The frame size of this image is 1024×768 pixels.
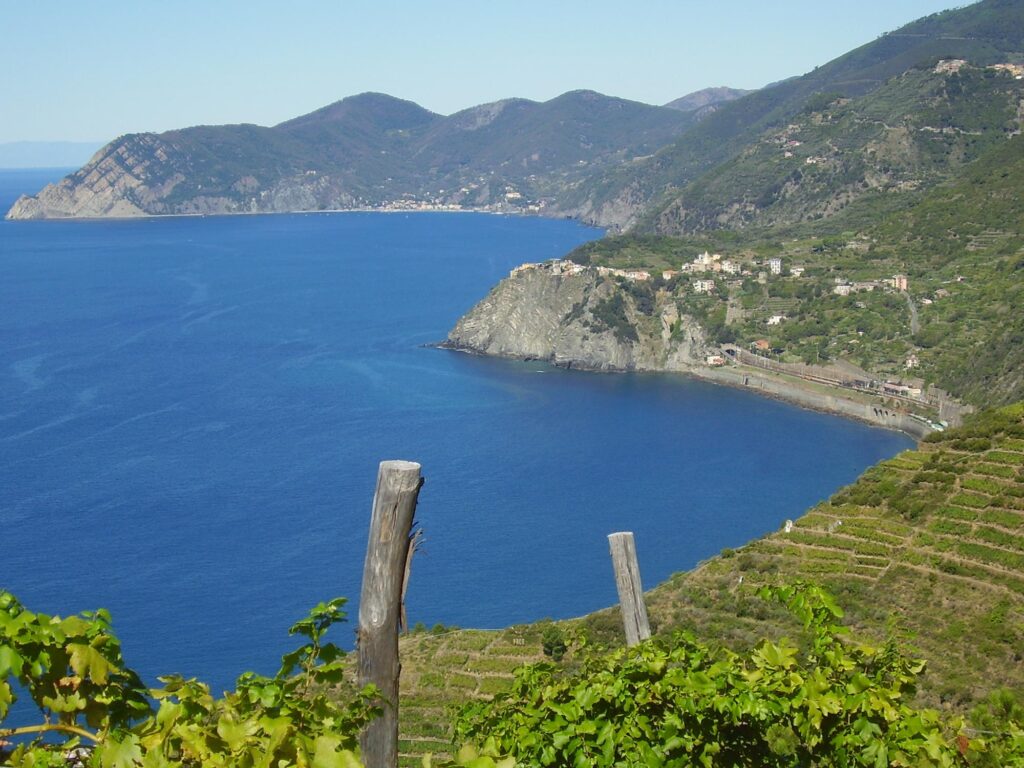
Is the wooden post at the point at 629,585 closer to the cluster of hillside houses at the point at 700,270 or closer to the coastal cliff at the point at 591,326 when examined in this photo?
the coastal cliff at the point at 591,326

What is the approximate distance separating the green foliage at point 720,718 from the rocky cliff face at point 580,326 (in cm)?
5656

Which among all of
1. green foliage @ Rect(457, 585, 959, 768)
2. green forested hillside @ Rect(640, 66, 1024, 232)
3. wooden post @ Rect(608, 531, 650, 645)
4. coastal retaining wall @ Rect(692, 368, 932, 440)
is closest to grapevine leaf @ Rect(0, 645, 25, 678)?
green foliage @ Rect(457, 585, 959, 768)

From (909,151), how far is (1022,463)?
7196 cm

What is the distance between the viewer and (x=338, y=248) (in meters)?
114

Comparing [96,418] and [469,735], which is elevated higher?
[469,735]

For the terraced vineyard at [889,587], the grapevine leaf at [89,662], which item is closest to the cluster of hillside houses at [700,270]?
the terraced vineyard at [889,587]

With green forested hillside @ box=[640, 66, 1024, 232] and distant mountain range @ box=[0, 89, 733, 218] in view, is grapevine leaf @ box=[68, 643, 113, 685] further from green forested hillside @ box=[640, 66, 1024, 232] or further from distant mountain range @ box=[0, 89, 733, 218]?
distant mountain range @ box=[0, 89, 733, 218]

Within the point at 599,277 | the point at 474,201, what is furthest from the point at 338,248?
the point at 474,201

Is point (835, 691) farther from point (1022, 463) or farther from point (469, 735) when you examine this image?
point (1022, 463)

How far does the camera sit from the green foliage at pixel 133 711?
7.75 ft

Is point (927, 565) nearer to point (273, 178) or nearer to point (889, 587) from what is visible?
point (889, 587)

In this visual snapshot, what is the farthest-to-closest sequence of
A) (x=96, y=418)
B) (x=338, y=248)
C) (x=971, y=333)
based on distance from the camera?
(x=338, y=248) < (x=971, y=333) < (x=96, y=418)

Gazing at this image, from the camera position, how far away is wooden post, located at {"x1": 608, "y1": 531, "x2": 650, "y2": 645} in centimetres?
448

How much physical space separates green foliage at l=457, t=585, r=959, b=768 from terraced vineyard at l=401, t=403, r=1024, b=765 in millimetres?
10930
